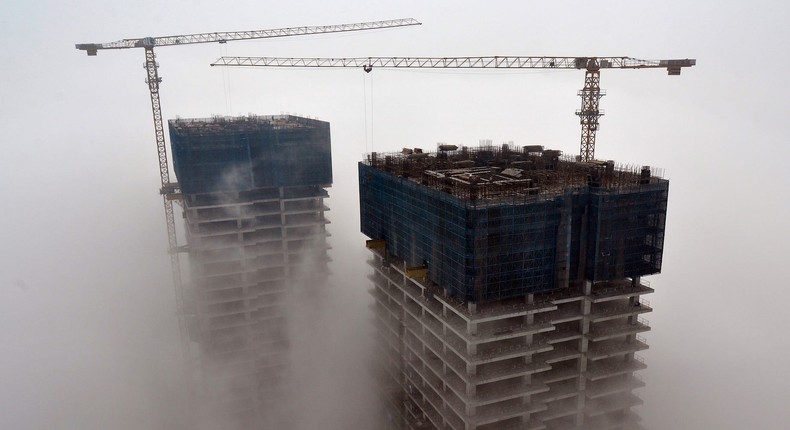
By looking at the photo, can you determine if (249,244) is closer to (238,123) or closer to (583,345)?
(238,123)

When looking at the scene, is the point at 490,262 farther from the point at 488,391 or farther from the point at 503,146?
the point at 503,146

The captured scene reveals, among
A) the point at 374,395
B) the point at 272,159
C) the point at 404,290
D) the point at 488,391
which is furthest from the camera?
the point at 272,159

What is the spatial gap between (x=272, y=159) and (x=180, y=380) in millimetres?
30462

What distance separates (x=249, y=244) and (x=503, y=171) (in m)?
32.6

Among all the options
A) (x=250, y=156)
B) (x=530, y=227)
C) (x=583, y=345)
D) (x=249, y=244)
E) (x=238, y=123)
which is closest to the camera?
(x=530, y=227)

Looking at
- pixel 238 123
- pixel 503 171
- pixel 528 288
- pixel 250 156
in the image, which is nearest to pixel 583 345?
pixel 528 288

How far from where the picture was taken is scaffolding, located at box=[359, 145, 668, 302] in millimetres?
39219

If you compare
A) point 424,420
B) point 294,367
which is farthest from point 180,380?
point 424,420

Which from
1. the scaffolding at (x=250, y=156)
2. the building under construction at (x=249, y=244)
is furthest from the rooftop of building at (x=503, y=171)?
the building under construction at (x=249, y=244)

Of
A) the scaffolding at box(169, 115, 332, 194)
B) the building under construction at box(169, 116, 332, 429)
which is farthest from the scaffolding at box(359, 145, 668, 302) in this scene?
the building under construction at box(169, 116, 332, 429)

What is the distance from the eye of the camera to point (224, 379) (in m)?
66.1

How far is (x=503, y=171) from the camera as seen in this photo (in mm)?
49125

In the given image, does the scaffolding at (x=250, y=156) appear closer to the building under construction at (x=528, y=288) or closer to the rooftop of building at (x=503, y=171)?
the rooftop of building at (x=503, y=171)

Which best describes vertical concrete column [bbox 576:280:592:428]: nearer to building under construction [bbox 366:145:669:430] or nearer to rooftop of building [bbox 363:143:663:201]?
building under construction [bbox 366:145:669:430]
